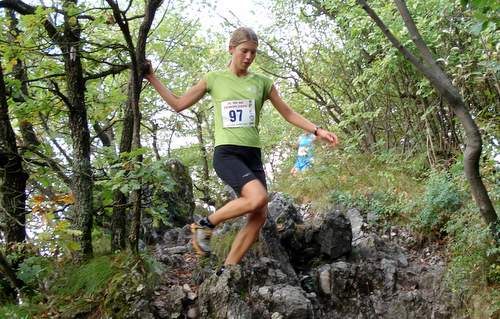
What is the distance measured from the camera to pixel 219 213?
355 centimetres

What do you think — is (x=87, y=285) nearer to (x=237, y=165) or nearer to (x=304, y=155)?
(x=237, y=165)

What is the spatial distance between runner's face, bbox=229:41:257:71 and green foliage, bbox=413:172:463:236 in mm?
3151

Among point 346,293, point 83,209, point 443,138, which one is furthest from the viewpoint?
point 443,138

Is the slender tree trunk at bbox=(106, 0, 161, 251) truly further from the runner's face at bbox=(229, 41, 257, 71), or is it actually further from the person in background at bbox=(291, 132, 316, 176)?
the person in background at bbox=(291, 132, 316, 176)

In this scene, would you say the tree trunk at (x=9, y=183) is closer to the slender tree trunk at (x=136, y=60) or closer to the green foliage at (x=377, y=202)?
the slender tree trunk at (x=136, y=60)

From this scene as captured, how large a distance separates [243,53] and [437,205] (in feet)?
10.8

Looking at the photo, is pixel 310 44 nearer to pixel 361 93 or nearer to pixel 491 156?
pixel 361 93

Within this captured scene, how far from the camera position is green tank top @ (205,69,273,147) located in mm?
3566

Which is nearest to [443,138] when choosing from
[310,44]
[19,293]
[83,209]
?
[310,44]

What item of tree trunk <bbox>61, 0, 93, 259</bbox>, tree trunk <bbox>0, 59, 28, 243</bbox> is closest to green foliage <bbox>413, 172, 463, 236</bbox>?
tree trunk <bbox>61, 0, 93, 259</bbox>

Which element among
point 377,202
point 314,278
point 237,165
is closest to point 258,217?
point 237,165

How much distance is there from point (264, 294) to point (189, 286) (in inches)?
25.4

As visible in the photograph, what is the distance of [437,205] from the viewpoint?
5.50m

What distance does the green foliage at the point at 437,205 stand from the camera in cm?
540
